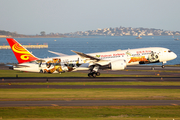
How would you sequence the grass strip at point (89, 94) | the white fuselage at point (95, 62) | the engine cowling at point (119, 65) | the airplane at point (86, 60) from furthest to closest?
the white fuselage at point (95, 62), the airplane at point (86, 60), the engine cowling at point (119, 65), the grass strip at point (89, 94)

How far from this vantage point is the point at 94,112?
21.9 metres

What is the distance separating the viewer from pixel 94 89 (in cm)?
3353

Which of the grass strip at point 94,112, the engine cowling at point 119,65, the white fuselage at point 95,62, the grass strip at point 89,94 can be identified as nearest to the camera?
the grass strip at point 94,112

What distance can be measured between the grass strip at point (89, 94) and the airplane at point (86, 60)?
34.3ft

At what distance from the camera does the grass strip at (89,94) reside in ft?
91.4

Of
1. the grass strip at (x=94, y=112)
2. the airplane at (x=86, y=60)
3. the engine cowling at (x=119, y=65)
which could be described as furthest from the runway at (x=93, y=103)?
the airplane at (x=86, y=60)

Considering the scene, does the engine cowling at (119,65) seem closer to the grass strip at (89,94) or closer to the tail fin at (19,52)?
the grass strip at (89,94)

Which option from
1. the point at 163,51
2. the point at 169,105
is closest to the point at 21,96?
the point at 169,105

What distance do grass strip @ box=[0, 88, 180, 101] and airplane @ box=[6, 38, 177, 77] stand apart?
10460mm

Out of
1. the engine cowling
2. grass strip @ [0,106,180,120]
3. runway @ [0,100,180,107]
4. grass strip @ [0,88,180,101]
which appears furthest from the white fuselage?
grass strip @ [0,106,180,120]

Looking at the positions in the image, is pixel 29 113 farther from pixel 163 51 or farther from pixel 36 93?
pixel 163 51

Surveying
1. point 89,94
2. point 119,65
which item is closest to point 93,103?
point 89,94

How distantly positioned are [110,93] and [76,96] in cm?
450

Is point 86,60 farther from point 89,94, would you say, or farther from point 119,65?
point 89,94
